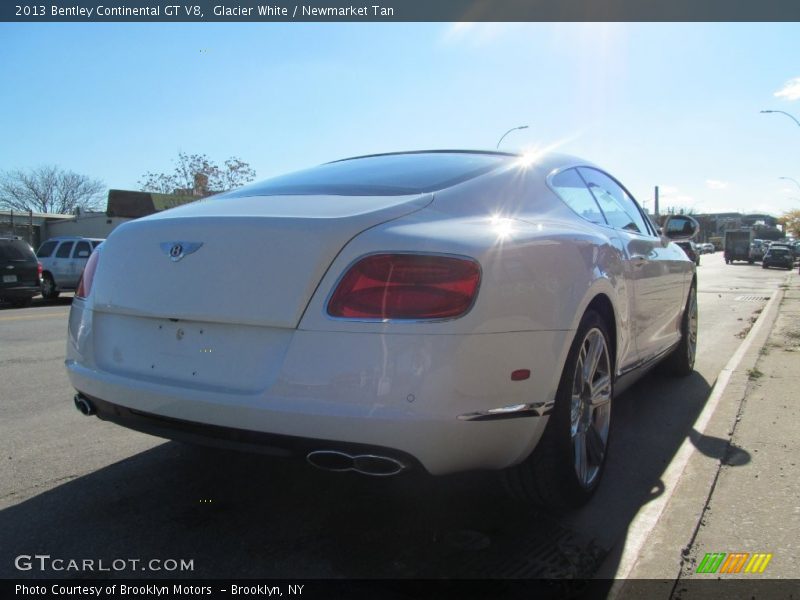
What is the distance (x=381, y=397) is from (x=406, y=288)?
0.36 m

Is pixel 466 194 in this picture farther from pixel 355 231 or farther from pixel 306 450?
pixel 306 450

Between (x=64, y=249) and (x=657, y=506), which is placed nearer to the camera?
(x=657, y=506)

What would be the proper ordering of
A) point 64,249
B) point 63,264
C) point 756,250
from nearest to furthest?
point 63,264 < point 64,249 < point 756,250

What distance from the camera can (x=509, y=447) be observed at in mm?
2336

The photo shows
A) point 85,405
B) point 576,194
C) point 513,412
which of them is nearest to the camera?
point 513,412

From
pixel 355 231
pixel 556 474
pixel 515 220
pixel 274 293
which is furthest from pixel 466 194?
pixel 556 474

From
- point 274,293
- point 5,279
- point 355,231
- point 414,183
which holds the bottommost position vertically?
point 5,279

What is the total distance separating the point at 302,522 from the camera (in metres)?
2.73

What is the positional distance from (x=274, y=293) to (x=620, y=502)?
1930 millimetres

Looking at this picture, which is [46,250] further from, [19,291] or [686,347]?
[686,347]

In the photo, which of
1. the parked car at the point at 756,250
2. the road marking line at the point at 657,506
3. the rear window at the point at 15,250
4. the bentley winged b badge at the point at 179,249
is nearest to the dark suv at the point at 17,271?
the rear window at the point at 15,250

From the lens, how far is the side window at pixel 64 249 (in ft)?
60.4

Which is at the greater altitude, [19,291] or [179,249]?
[179,249]

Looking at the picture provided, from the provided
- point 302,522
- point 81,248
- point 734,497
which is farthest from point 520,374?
point 81,248
